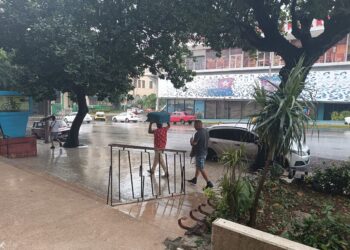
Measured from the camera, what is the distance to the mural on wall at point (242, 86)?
32.4 m

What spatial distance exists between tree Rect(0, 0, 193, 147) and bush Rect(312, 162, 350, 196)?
311 inches

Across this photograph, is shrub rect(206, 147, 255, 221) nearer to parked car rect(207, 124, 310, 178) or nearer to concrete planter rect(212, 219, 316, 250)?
concrete planter rect(212, 219, 316, 250)

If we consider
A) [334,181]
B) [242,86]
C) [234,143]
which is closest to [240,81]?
[242,86]

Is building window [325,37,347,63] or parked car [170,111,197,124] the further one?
parked car [170,111,197,124]

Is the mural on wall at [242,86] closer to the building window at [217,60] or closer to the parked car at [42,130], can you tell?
the building window at [217,60]

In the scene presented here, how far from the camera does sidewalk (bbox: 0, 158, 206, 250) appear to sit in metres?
4.96

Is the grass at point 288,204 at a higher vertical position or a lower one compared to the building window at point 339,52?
lower

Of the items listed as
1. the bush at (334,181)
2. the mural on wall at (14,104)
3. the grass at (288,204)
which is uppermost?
the mural on wall at (14,104)

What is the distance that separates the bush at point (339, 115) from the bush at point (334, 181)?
2872 cm

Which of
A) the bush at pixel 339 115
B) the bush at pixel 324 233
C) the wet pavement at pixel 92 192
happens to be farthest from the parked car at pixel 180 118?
the bush at pixel 324 233

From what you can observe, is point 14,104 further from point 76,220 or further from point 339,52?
point 339,52

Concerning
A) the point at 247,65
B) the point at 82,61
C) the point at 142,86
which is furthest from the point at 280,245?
the point at 142,86

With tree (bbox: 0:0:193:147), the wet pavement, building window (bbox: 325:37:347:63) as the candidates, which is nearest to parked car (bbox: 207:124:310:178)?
the wet pavement

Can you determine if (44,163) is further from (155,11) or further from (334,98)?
(334,98)
